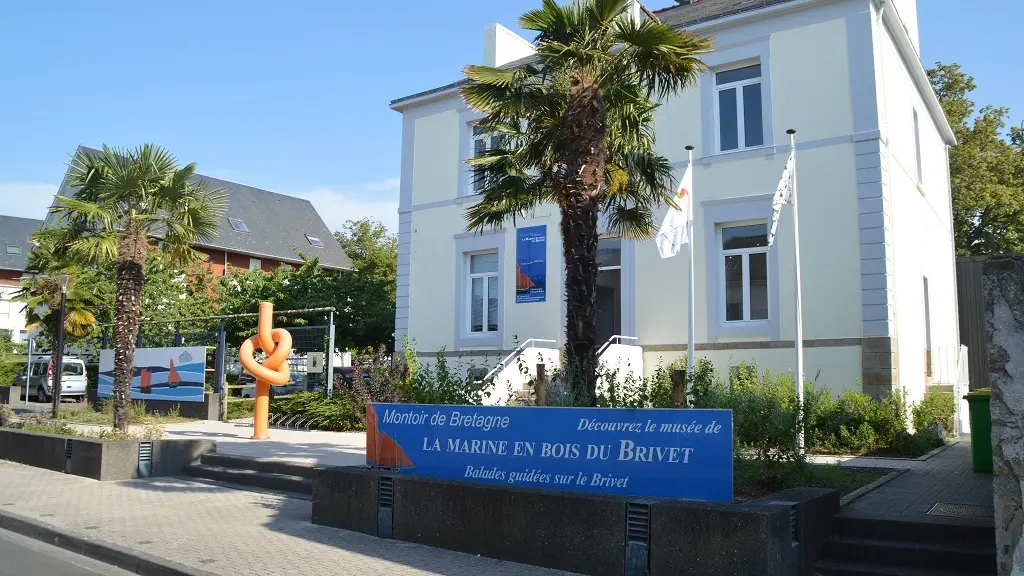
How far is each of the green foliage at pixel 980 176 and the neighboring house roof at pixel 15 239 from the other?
5789 cm

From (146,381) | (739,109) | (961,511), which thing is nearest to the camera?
(961,511)

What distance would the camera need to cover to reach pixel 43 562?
8.02 metres

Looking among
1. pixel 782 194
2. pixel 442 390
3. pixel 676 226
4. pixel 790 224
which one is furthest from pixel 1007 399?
pixel 790 224

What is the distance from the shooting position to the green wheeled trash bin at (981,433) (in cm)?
1013

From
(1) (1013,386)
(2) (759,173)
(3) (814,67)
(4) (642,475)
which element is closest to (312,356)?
(2) (759,173)

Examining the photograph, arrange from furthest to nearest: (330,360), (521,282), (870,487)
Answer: (521,282) < (330,360) < (870,487)

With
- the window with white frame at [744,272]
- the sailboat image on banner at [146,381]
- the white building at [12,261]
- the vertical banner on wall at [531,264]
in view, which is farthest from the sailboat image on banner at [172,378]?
the white building at [12,261]

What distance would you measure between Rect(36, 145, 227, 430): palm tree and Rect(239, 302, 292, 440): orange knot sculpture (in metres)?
2.23

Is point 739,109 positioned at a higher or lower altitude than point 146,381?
higher

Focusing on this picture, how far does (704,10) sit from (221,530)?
58.0 ft

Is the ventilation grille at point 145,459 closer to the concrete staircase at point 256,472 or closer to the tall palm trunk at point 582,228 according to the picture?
the concrete staircase at point 256,472

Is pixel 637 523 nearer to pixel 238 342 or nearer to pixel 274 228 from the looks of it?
pixel 238 342

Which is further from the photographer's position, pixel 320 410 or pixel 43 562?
pixel 320 410

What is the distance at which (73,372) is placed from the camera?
3484 centimetres
